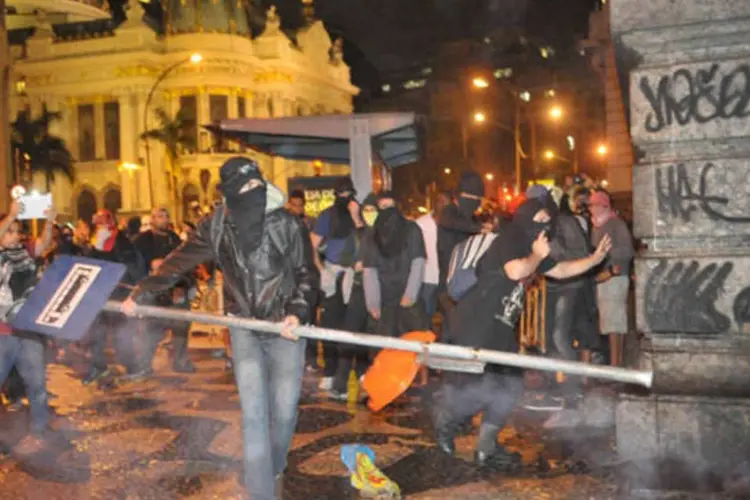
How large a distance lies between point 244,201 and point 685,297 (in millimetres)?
2522

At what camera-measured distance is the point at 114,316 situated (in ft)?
37.9

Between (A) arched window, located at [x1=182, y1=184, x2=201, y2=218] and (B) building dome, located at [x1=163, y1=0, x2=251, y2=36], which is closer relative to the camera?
(A) arched window, located at [x1=182, y1=184, x2=201, y2=218]

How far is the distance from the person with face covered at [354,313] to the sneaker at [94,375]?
2.74 m

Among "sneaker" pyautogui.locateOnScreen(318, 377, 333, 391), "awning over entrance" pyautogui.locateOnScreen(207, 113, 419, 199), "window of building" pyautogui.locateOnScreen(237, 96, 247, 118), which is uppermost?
"window of building" pyautogui.locateOnScreen(237, 96, 247, 118)

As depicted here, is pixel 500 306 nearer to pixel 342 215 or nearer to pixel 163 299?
pixel 342 215

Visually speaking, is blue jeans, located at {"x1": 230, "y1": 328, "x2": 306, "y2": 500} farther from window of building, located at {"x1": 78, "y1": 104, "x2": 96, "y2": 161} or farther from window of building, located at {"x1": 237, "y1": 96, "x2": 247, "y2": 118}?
window of building, located at {"x1": 78, "y1": 104, "x2": 96, "y2": 161}

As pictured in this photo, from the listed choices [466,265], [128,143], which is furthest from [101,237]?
[128,143]

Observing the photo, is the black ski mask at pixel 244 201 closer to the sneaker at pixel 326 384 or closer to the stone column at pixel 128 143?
the sneaker at pixel 326 384

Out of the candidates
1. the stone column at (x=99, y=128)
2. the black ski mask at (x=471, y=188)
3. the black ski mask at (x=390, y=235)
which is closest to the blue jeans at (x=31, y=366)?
the black ski mask at (x=390, y=235)

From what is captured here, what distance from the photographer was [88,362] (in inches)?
468

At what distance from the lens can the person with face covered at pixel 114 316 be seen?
10.6 meters

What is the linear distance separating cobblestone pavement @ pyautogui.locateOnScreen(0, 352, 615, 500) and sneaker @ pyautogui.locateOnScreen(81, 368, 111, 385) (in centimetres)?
104

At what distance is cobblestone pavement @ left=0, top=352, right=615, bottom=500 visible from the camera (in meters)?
5.75

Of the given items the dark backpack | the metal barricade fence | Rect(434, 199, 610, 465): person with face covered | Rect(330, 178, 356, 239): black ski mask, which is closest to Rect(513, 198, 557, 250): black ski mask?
Rect(434, 199, 610, 465): person with face covered
